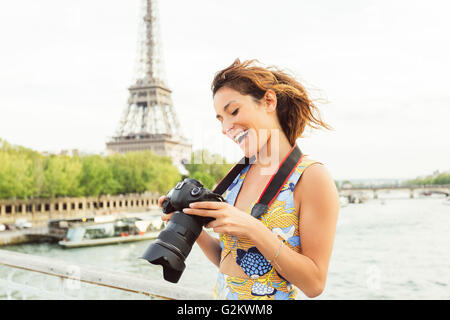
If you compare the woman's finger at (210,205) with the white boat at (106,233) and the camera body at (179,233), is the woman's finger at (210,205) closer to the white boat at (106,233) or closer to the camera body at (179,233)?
the camera body at (179,233)

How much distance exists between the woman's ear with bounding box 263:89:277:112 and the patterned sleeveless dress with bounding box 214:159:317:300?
174 millimetres

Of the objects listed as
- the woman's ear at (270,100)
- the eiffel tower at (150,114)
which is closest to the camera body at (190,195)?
the woman's ear at (270,100)

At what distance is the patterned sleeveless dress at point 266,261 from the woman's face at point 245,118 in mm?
146

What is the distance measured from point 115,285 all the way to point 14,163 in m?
26.1

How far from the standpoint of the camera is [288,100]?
4.16 feet

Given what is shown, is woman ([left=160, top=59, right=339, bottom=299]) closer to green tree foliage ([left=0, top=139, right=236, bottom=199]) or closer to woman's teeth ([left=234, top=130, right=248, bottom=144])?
woman's teeth ([left=234, top=130, right=248, bottom=144])

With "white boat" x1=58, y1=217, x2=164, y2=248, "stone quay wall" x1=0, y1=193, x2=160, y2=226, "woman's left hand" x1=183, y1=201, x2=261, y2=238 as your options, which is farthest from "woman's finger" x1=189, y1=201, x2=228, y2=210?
"stone quay wall" x1=0, y1=193, x2=160, y2=226

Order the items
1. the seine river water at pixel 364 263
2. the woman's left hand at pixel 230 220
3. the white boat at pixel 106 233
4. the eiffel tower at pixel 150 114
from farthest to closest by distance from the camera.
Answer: the eiffel tower at pixel 150 114, the white boat at pixel 106 233, the seine river water at pixel 364 263, the woman's left hand at pixel 230 220

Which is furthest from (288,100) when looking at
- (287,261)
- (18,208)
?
(18,208)

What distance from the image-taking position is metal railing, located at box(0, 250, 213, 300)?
185 centimetres

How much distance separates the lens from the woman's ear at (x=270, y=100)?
119 cm

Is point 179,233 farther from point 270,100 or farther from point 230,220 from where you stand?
point 270,100

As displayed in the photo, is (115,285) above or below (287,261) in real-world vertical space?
below
